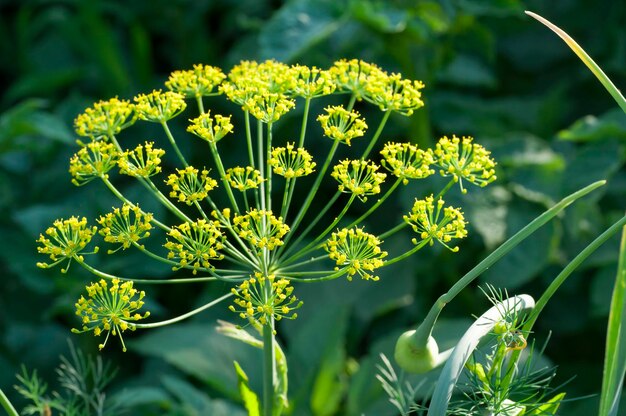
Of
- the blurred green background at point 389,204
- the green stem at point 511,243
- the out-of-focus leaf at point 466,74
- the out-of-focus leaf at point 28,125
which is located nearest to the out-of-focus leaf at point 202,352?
the blurred green background at point 389,204

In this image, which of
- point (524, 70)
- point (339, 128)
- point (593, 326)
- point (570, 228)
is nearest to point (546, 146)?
point (570, 228)

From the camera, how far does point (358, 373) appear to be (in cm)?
202

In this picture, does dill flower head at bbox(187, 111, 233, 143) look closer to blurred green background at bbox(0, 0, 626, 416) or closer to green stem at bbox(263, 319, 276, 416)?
green stem at bbox(263, 319, 276, 416)

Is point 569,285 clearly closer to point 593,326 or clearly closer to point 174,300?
point 593,326

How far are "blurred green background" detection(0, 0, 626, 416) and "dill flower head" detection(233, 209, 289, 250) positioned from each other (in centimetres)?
93

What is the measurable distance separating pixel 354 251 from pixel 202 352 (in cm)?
130

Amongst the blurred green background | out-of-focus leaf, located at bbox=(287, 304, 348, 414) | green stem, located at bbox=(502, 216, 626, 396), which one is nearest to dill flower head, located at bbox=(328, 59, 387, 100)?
Result: green stem, located at bbox=(502, 216, 626, 396)

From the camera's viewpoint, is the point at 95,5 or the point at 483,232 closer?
the point at 483,232

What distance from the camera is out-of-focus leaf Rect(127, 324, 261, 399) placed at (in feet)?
6.81

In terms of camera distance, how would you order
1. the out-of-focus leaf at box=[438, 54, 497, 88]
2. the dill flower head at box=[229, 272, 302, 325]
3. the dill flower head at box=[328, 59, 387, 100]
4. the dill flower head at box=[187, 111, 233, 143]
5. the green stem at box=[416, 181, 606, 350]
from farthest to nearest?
the out-of-focus leaf at box=[438, 54, 497, 88], the dill flower head at box=[328, 59, 387, 100], the dill flower head at box=[187, 111, 233, 143], the dill flower head at box=[229, 272, 302, 325], the green stem at box=[416, 181, 606, 350]

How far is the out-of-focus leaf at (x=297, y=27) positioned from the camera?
205 cm

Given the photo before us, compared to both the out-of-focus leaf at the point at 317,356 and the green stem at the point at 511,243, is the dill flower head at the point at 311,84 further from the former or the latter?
the out-of-focus leaf at the point at 317,356

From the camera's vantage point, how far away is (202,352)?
2.14 m

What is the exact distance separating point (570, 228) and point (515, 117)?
1.85 ft
